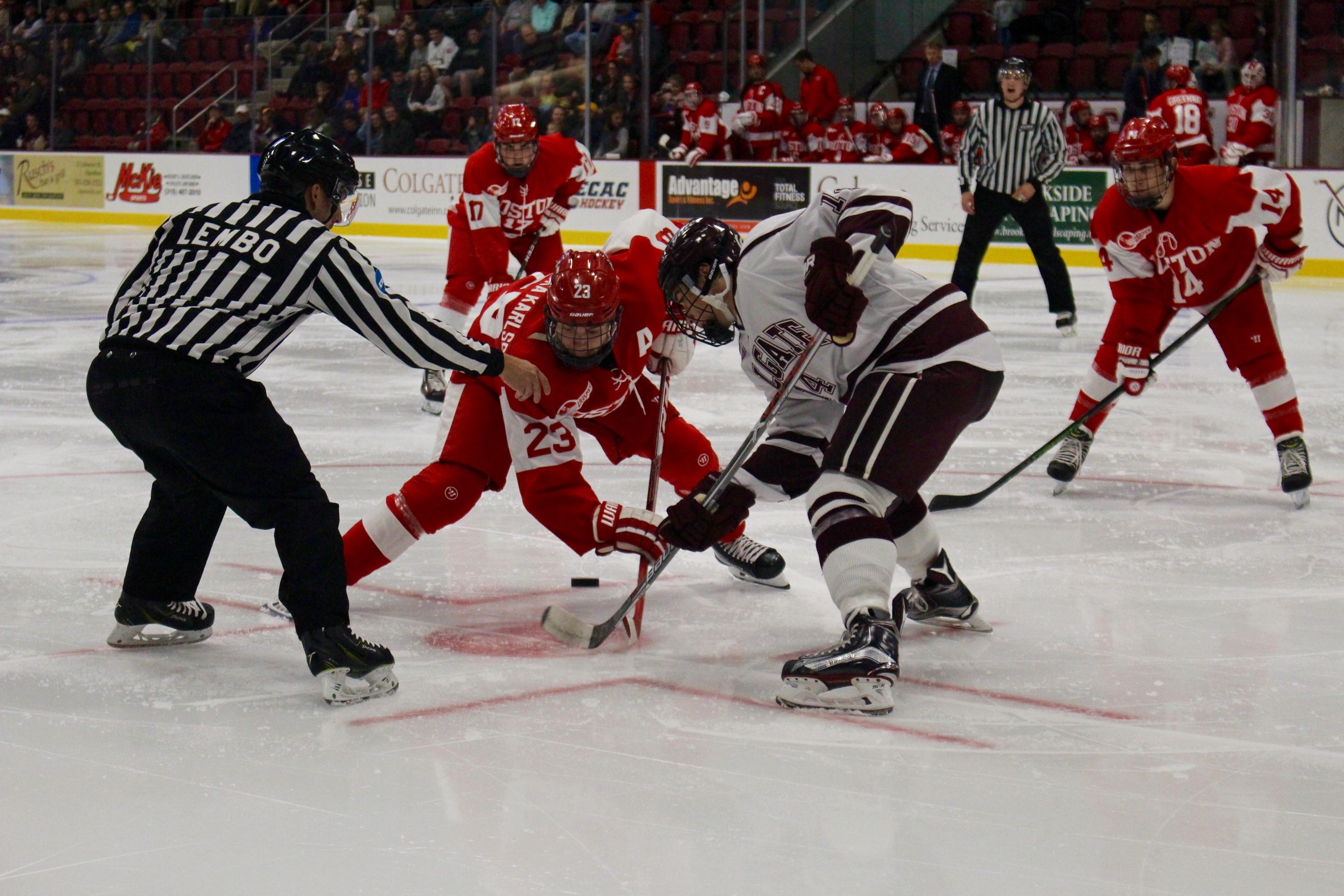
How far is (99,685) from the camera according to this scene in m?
2.71

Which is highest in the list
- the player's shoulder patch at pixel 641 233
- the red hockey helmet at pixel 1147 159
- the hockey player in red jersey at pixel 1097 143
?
the hockey player in red jersey at pixel 1097 143

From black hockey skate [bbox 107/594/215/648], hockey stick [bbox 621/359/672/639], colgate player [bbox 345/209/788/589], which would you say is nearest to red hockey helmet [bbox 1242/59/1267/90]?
colgate player [bbox 345/209/788/589]

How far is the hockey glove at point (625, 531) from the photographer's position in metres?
3.04

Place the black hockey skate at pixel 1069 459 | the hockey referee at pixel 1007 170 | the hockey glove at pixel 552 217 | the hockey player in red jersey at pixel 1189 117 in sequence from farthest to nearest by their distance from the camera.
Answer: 1. the hockey player in red jersey at pixel 1189 117
2. the hockey referee at pixel 1007 170
3. the hockey glove at pixel 552 217
4. the black hockey skate at pixel 1069 459

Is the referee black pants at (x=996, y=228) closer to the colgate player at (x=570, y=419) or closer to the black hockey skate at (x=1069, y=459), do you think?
the black hockey skate at (x=1069, y=459)

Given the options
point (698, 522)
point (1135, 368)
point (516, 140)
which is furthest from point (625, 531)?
point (516, 140)

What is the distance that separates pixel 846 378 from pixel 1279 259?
204cm

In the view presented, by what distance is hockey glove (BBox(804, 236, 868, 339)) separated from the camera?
2.55 meters

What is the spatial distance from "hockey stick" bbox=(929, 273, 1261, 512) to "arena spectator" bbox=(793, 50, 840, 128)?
8.13 metres

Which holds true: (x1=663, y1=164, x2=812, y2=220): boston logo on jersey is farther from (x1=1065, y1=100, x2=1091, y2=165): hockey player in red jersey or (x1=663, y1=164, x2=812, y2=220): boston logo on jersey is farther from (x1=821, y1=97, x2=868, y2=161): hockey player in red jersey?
(x1=1065, y1=100, x2=1091, y2=165): hockey player in red jersey

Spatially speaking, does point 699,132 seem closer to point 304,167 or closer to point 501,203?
point 501,203

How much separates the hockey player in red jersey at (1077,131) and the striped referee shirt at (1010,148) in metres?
Answer: 3.01

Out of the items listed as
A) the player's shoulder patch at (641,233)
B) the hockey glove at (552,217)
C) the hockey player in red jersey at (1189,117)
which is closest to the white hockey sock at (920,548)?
the player's shoulder patch at (641,233)

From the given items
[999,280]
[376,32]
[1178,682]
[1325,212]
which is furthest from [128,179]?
[1178,682]
